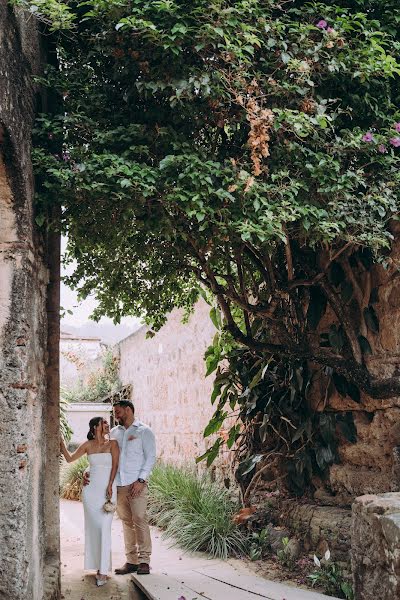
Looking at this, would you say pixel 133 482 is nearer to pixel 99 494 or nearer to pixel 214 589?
pixel 99 494

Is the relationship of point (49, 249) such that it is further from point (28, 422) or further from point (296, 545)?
point (296, 545)

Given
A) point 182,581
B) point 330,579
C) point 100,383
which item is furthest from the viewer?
point 100,383

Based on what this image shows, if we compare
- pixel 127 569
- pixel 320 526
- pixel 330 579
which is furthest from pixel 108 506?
pixel 330 579

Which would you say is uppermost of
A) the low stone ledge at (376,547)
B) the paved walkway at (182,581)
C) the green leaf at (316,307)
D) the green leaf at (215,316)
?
the green leaf at (215,316)

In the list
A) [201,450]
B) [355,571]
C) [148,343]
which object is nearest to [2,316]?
[355,571]

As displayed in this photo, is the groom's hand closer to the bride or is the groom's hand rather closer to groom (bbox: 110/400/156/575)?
groom (bbox: 110/400/156/575)

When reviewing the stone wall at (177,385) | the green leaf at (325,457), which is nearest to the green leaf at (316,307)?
the green leaf at (325,457)

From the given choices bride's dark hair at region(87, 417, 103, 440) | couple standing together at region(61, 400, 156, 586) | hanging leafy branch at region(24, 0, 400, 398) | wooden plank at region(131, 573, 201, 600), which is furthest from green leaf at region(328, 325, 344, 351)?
wooden plank at region(131, 573, 201, 600)

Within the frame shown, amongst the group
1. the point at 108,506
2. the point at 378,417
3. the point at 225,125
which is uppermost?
the point at 225,125

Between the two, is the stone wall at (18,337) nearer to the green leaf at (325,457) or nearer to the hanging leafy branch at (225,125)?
the hanging leafy branch at (225,125)

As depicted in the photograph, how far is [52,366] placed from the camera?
5371 millimetres

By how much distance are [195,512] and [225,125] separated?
508 centimetres

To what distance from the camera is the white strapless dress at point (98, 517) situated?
5.93 metres

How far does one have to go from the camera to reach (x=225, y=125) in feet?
15.5
